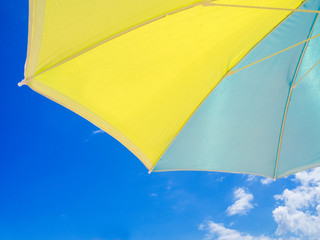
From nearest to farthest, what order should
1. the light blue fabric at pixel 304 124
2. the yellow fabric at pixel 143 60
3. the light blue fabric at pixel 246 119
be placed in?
the yellow fabric at pixel 143 60 < the light blue fabric at pixel 246 119 < the light blue fabric at pixel 304 124

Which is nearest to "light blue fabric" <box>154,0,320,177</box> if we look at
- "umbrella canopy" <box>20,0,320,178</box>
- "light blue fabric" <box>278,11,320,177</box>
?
"umbrella canopy" <box>20,0,320,178</box>

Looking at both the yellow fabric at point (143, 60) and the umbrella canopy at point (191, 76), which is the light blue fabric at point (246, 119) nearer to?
the umbrella canopy at point (191, 76)

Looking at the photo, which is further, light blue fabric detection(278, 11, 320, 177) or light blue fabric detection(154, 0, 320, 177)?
light blue fabric detection(278, 11, 320, 177)

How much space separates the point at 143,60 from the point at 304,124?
2145mm

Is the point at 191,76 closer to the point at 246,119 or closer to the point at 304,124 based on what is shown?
the point at 246,119

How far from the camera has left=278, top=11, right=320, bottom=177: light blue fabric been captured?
3463 millimetres

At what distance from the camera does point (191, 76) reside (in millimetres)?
3174

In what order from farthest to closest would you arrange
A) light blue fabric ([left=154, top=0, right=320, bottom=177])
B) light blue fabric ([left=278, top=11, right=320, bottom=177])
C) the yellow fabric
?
light blue fabric ([left=278, top=11, right=320, bottom=177])
light blue fabric ([left=154, top=0, right=320, bottom=177])
the yellow fabric

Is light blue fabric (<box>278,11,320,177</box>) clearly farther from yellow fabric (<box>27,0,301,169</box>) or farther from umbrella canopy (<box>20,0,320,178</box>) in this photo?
yellow fabric (<box>27,0,301,169</box>)

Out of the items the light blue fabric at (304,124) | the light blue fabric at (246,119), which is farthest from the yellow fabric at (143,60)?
the light blue fabric at (304,124)

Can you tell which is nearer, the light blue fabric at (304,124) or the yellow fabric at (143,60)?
the yellow fabric at (143,60)

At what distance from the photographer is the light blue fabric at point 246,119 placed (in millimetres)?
3320

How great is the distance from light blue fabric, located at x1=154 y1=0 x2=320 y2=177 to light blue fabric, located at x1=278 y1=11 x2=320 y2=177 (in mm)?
122

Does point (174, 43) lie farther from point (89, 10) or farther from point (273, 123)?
point (273, 123)
